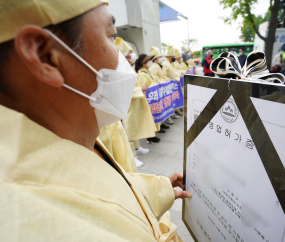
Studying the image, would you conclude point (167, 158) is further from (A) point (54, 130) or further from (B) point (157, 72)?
(A) point (54, 130)

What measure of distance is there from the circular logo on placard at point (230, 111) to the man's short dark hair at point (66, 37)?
1.89 feet

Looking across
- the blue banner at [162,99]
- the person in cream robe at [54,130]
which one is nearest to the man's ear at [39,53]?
the person in cream robe at [54,130]

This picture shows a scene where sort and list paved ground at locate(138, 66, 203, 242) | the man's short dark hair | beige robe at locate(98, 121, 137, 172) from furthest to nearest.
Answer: paved ground at locate(138, 66, 203, 242), beige robe at locate(98, 121, 137, 172), the man's short dark hair

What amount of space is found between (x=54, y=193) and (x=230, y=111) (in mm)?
660

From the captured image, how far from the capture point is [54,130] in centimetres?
63

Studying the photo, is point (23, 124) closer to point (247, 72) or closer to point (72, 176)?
point (72, 176)

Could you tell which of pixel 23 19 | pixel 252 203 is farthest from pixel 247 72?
pixel 23 19

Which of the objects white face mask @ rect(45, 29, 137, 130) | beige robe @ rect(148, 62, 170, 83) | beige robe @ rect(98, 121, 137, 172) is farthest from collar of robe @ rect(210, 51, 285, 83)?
beige robe @ rect(148, 62, 170, 83)

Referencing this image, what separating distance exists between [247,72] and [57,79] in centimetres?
77

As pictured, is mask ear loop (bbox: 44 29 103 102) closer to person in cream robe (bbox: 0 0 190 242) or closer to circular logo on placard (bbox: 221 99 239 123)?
person in cream robe (bbox: 0 0 190 242)

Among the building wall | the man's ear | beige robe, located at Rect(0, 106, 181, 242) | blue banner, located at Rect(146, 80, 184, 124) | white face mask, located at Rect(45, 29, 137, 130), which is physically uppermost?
the building wall

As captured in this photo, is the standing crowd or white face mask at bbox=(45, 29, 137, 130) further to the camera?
the standing crowd

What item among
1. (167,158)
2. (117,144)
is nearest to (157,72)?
(167,158)

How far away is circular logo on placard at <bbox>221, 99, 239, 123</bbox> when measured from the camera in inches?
27.5
